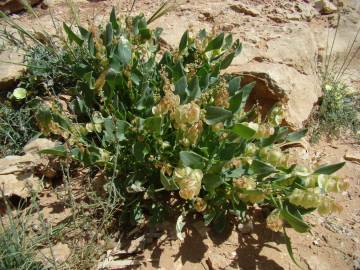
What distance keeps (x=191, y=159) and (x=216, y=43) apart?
0.97 metres

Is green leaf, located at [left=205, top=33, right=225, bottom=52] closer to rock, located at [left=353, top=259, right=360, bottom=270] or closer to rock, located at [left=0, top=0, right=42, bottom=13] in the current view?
rock, located at [left=353, top=259, right=360, bottom=270]

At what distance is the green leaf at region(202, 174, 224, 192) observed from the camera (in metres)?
2.01

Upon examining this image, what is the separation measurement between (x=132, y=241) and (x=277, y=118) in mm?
1023

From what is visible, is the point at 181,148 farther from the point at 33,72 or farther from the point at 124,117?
the point at 33,72

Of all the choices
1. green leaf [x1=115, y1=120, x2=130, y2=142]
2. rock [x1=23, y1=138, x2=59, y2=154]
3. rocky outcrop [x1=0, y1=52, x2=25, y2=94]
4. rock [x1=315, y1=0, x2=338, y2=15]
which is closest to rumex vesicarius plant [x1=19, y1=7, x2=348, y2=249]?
green leaf [x1=115, y1=120, x2=130, y2=142]

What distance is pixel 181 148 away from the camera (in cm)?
218

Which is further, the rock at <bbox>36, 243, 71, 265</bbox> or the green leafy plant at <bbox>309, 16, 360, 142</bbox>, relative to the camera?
the green leafy plant at <bbox>309, 16, 360, 142</bbox>

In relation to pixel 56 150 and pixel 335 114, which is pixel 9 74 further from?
pixel 335 114

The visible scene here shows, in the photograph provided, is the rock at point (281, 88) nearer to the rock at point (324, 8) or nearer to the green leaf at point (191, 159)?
the green leaf at point (191, 159)

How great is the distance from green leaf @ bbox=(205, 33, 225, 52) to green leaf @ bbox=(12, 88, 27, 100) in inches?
50.0

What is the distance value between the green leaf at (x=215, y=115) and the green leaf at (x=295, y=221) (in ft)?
1.66

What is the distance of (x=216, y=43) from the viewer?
269cm

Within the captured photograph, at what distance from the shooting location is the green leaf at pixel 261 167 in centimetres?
200

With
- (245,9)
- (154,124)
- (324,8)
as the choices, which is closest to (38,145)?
(154,124)
